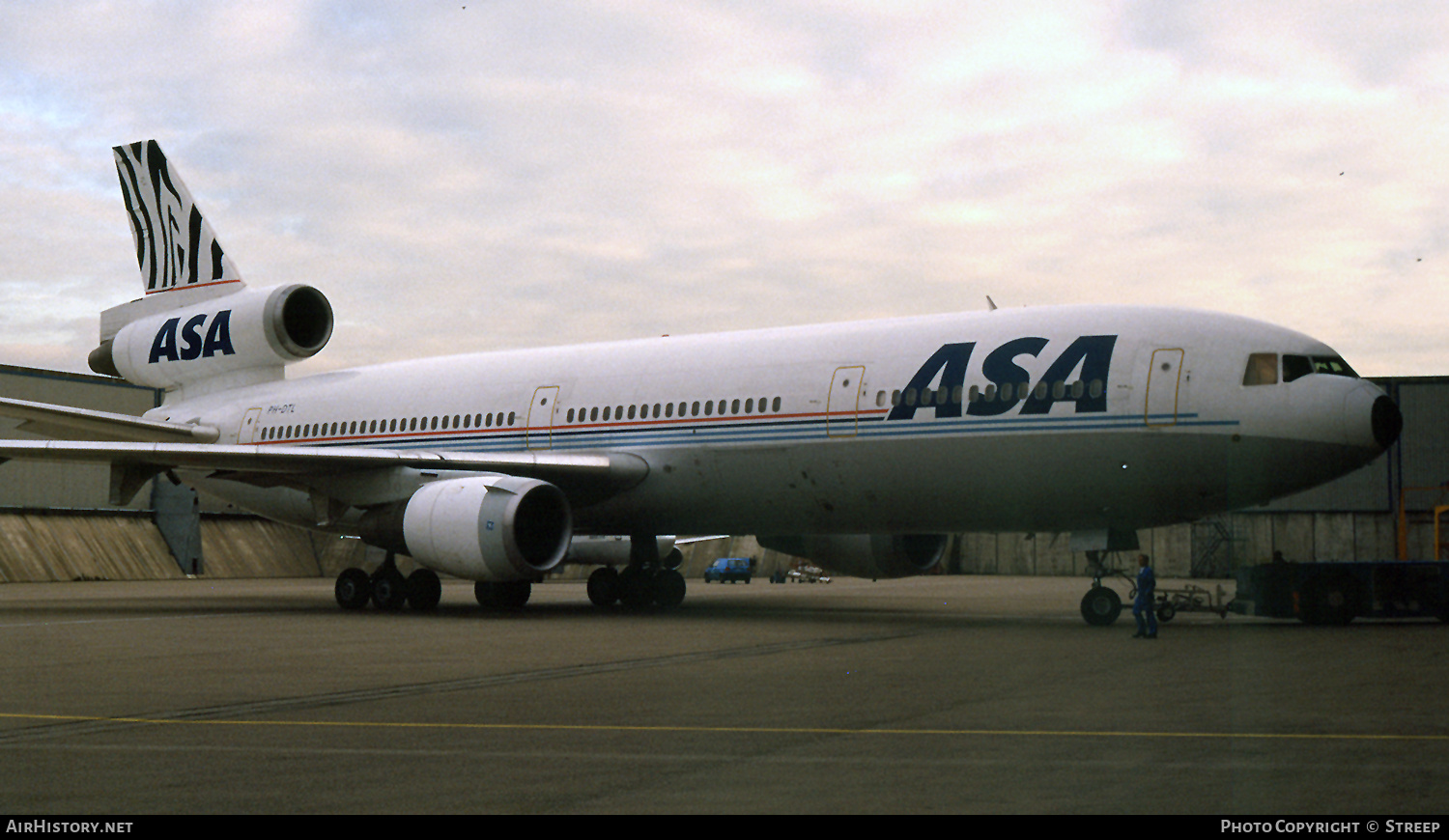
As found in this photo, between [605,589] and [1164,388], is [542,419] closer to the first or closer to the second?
[605,589]

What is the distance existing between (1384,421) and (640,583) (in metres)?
12.3

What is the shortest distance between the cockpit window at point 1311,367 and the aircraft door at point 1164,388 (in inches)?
50.2

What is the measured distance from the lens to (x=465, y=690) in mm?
10484

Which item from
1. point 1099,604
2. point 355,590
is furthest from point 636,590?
point 1099,604

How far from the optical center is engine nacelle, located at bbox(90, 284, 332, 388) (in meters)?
27.3

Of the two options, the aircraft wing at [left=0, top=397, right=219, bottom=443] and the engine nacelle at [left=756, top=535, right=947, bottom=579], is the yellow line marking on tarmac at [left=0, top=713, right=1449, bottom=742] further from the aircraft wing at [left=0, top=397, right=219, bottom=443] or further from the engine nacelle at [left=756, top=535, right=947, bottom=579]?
the aircraft wing at [left=0, top=397, right=219, bottom=443]

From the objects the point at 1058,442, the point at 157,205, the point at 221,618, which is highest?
the point at 157,205

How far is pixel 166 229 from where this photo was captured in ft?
94.6

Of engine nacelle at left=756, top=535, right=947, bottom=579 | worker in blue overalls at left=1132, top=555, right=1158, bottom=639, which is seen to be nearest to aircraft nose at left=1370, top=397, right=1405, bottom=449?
worker in blue overalls at left=1132, top=555, right=1158, bottom=639

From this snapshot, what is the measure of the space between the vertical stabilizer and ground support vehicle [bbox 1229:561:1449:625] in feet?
68.8
